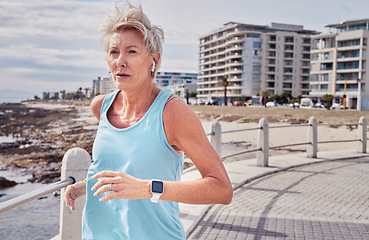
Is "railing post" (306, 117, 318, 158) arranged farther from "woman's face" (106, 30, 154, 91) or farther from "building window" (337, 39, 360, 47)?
"building window" (337, 39, 360, 47)

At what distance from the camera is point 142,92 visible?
1571 mm

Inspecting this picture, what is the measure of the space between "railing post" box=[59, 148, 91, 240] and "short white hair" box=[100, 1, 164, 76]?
133cm

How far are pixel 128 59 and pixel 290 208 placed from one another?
16.5 feet

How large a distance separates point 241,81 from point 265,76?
591 cm

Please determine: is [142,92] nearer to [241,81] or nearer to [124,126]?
[124,126]

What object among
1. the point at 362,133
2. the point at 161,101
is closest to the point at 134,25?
the point at 161,101

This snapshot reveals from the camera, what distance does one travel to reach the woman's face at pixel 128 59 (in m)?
1.48

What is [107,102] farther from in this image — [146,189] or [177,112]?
[146,189]

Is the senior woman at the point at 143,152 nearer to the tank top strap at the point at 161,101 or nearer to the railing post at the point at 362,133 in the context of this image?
the tank top strap at the point at 161,101

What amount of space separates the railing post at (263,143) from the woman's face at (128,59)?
26.2 feet

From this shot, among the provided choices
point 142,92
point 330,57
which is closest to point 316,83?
point 330,57

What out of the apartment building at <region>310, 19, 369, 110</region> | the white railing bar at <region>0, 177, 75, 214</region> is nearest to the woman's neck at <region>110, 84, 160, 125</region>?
the white railing bar at <region>0, 177, 75, 214</region>

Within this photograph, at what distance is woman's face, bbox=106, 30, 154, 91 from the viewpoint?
1483mm

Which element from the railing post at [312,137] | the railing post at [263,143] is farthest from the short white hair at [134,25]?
the railing post at [312,137]
